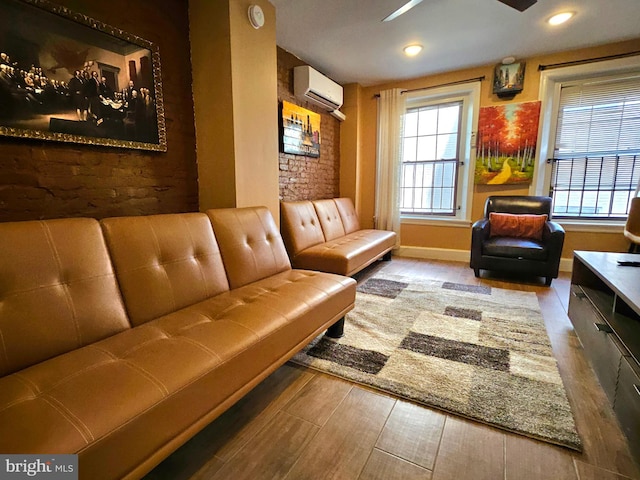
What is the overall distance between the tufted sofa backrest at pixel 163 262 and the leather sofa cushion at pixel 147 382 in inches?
3.9

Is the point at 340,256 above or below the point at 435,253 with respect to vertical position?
above

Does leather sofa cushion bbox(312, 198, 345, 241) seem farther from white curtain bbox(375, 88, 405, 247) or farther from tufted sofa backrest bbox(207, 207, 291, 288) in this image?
tufted sofa backrest bbox(207, 207, 291, 288)

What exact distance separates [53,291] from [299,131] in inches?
111

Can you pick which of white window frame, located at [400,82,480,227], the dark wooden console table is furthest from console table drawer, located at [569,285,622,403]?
white window frame, located at [400,82,480,227]

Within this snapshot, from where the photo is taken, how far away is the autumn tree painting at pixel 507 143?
3594 millimetres

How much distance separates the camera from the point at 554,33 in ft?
9.70

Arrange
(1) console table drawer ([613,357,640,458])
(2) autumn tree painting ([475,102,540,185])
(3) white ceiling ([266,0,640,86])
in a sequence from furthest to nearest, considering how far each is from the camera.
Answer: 1. (2) autumn tree painting ([475,102,540,185])
2. (3) white ceiling ([266,0,640,86])
3. (1) console table drawer ([613,357,640,458])

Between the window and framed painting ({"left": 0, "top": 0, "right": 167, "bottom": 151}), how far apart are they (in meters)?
4.06

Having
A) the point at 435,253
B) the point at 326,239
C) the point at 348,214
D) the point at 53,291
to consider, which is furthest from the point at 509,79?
the point at 53,291

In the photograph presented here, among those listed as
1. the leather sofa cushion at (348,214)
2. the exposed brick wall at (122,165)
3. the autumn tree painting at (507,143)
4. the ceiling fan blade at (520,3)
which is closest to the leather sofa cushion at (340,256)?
the leather sofa cushion at (348,214)

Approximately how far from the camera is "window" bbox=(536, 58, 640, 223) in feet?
10.9

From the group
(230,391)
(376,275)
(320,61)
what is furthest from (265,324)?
(320,61)

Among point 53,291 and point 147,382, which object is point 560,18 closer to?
point 147,382

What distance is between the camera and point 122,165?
1961 millimetres
